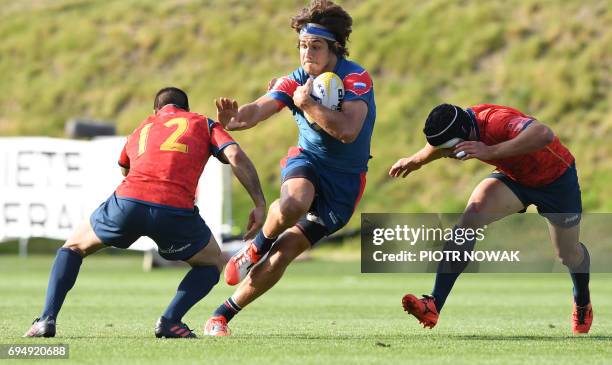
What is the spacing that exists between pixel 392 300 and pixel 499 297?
1.54 m

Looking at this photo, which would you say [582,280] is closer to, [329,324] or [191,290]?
[329,324]

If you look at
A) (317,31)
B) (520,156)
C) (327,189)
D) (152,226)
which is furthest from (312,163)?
(520,156)

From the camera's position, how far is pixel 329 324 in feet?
34.3

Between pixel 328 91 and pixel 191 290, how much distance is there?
1668 millimetres

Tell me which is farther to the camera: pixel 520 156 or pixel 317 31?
pixel 520 156

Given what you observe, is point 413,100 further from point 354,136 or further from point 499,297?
point 354,136

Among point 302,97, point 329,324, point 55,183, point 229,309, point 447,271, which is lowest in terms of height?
point 55,183

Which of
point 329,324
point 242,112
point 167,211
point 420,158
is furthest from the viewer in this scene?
point 329,324

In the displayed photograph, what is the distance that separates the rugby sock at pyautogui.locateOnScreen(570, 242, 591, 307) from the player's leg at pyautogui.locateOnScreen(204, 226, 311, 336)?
2.19 metres

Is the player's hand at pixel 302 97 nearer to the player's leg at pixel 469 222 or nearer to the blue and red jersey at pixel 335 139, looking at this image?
the blue and red jersey at pixel 335 139

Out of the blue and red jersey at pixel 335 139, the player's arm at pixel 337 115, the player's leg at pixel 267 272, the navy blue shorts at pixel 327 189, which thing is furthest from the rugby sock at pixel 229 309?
the player's arm at pixel 337 115

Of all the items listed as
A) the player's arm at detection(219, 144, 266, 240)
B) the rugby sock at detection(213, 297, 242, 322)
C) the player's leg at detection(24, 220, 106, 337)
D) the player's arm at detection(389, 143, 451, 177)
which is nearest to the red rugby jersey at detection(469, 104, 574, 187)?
the player's arm at detection(389, 143, 451, 177)

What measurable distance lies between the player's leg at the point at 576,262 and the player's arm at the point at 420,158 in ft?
3.35

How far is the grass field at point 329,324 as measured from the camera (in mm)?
7535
